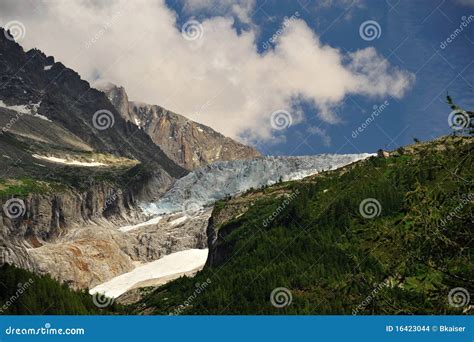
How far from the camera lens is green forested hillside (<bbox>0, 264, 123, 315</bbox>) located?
39906 millimetres

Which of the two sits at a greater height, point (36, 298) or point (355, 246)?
point (355, 246)

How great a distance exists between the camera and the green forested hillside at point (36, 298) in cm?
3991

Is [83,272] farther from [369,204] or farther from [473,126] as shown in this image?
[473,126]

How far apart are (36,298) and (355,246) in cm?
5354

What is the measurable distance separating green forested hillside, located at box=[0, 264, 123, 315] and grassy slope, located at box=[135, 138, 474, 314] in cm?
1879

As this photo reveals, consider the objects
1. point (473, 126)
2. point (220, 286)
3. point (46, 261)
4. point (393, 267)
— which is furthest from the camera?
point (46, 261)

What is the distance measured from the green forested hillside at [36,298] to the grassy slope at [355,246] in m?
18.8

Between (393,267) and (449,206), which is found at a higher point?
(449,206)

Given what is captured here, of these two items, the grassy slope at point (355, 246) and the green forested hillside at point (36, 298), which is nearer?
the grassy slope at point (355, 246)

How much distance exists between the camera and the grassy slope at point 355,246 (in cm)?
1872

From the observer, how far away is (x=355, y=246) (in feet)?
284
